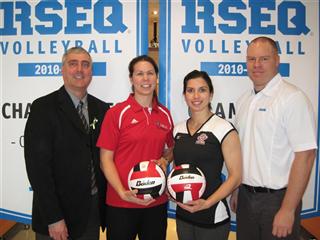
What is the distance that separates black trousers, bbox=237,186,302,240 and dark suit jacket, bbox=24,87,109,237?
3.01 ft

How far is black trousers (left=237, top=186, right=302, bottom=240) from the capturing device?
5.87ft

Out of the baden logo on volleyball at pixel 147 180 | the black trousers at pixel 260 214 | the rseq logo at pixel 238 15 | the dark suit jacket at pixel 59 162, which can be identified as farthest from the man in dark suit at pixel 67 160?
the rseq logo at pixel 238 15

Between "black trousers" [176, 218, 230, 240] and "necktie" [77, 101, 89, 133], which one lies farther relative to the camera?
"necktie" [77, 101, 89, 133]

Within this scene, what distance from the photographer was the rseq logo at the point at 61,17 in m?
2.48

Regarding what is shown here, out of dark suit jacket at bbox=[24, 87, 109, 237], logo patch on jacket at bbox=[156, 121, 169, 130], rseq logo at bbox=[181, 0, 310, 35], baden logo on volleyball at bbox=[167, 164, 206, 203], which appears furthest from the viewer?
rseq logo at bbox=[181, 0, 310, 35]

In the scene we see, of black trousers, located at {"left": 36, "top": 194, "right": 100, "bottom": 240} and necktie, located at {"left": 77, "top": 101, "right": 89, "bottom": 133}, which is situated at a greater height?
necktie, located at {"left": 77, "top": 101, "right": 89, "bottom": 133}

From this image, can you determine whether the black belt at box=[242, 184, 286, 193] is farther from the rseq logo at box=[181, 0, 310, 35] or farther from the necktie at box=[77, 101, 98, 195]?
the rseq logo at box=[181, 0, 310, 35]

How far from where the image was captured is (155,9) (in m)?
2.61

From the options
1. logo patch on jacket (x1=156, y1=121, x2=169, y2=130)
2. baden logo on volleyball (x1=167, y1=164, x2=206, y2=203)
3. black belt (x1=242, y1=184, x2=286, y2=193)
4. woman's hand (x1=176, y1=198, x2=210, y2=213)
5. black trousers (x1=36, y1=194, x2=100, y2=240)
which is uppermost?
logo patch on jacket (x1=156, y1=121, x2=169, y2=130)

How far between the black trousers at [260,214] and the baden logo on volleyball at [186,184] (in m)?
0.40

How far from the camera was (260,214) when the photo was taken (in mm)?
1819

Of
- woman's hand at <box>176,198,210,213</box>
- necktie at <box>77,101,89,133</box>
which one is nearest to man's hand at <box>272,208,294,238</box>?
woman's hand at <box>176,198,210,213</box>

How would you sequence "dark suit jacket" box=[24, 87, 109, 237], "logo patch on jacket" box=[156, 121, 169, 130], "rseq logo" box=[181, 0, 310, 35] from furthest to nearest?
"rseq logo" box=[181, 0, 310, 35] → "logo patch on jacket" box=[156, 121, 169, 130] → "dark suit jacket" box=[24, 87, 109, 237]

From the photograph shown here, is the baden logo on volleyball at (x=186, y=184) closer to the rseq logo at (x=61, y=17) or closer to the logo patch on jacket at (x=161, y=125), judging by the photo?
the logo patch on jacket at (x=161, y=125)
